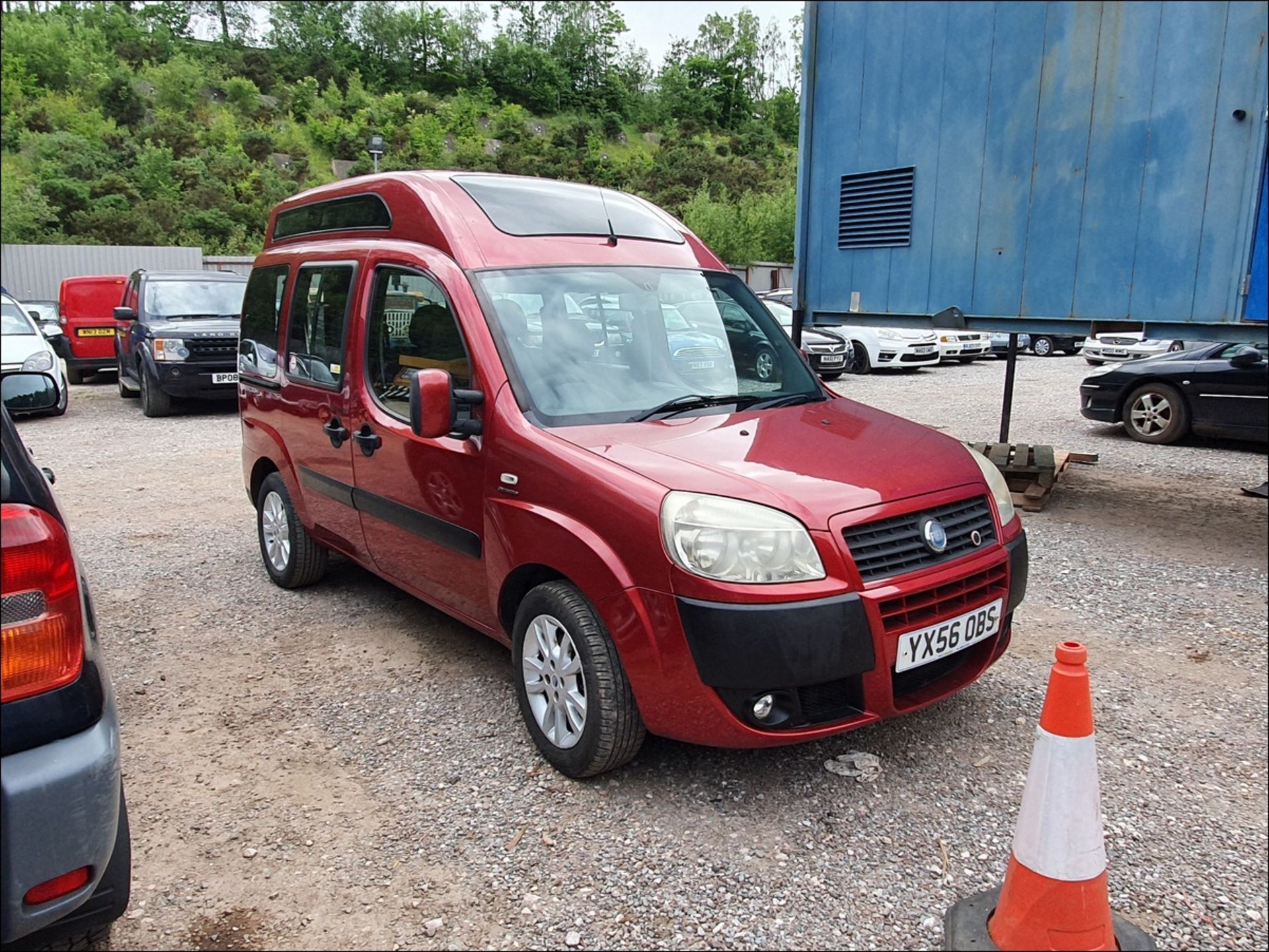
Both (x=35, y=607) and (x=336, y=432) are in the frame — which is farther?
(x=336, y=432)

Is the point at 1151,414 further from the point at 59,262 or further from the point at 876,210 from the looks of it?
the point at 59,262

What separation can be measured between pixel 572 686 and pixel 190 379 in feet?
33.6

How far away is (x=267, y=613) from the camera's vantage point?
4.68m

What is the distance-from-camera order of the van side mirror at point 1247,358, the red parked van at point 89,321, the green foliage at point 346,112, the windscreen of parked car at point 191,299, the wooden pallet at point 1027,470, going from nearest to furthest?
the wooden pallet at point 1027,470 → the van side mirror at point 1247,358 → the windscreen of parked car at point 191,299 → the red parked van at point 89,321 → the green foliage at point 346,112

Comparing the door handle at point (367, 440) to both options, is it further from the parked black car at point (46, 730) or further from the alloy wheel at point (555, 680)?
the parked black car at point (46, 730)

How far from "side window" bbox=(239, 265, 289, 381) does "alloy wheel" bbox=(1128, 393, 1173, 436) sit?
920 cm

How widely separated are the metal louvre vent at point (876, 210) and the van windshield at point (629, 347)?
143 inches

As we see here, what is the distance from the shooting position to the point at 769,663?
8.39ft

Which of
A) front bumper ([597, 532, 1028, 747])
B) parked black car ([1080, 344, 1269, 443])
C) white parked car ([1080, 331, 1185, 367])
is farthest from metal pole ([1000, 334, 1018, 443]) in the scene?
white parked car ([1080, 331, 1185, 367])

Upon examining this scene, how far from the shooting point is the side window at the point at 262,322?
487 centimetres

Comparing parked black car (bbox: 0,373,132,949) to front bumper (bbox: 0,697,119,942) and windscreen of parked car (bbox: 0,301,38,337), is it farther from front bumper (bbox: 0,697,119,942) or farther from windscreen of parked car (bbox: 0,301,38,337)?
windscreen of parked car (bbox: 0,301,38,337)

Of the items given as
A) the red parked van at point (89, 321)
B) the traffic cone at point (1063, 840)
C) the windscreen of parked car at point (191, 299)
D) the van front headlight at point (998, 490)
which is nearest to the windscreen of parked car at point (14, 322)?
the windscreen of parked car at point (191, 299)

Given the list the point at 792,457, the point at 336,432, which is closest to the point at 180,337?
the point at 336,432

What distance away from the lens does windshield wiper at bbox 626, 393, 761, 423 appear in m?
3.24
